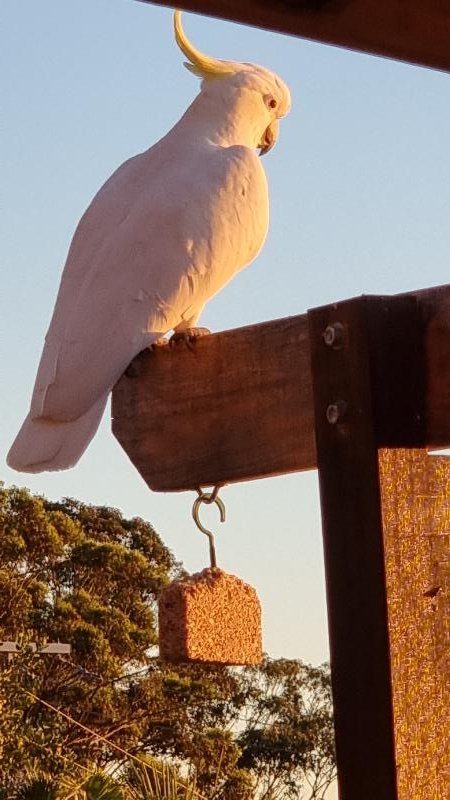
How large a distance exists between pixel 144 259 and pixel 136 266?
23 mm

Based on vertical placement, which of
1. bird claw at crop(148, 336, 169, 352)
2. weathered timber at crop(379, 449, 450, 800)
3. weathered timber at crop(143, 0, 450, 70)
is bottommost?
weathered timber at crop(379, 449, 450, 800)

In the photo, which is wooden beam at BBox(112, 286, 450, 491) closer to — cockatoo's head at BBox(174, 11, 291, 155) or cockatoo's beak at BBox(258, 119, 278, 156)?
cockatoo's head at BBox(174, 11, 291, 155)

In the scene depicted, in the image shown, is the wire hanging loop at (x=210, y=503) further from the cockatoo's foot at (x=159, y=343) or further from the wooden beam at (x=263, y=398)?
the cockatoo's foot at (x=159, y=343)

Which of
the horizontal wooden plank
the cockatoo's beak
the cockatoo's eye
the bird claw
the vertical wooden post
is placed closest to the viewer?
the vertical wooden post

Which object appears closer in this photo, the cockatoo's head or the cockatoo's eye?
the cockatoo's head

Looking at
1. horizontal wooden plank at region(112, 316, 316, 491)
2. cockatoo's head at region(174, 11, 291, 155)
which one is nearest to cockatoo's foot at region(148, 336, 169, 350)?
horizontal wooden plank at region(112, 316, 316, 491)

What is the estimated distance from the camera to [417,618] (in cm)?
100

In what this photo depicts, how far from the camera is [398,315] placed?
1.06m

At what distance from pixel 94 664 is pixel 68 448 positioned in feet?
45.4

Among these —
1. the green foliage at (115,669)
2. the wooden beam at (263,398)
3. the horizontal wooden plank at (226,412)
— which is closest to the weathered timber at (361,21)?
the wooden beam at (263,398)

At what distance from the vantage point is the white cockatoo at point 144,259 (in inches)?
90.7

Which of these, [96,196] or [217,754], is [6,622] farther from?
[96,196]

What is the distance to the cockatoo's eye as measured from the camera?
141 inches

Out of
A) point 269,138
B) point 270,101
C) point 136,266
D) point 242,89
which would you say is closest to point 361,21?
point 136,266
